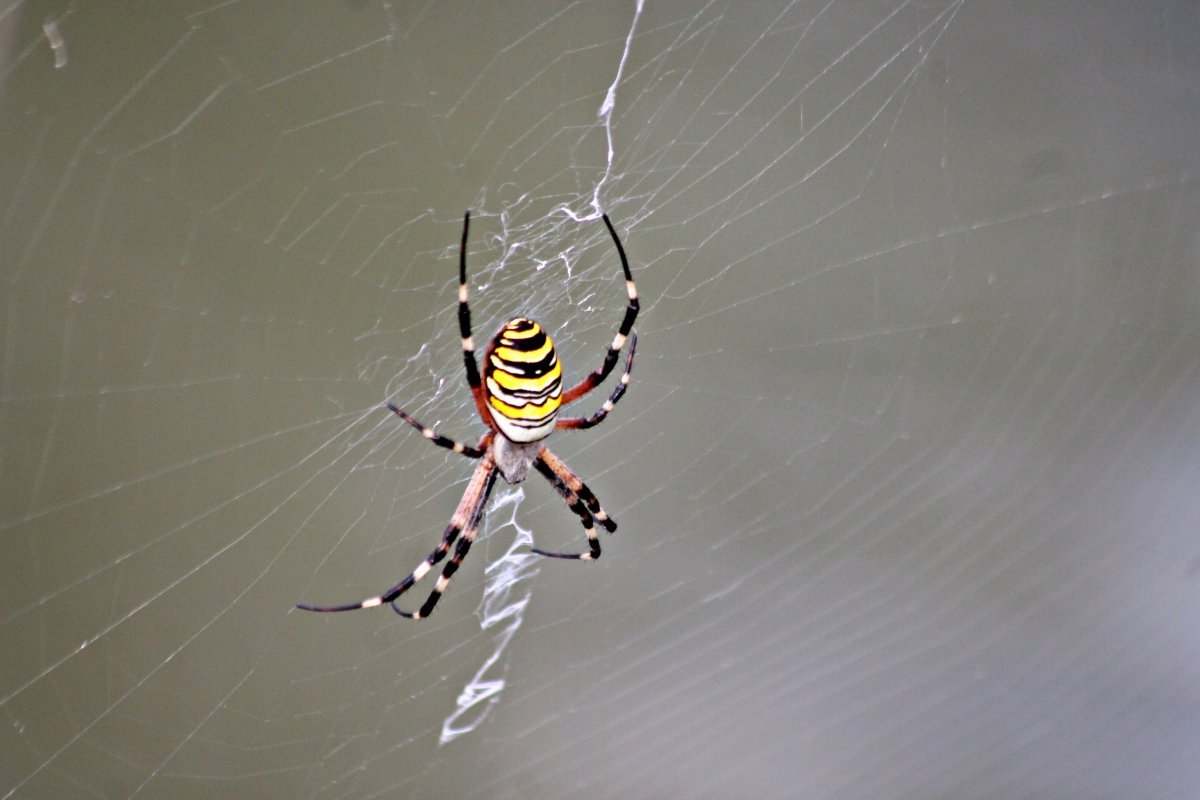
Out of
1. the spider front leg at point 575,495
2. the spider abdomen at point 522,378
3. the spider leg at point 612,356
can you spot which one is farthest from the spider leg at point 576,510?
the spider abdomen at point 522,378

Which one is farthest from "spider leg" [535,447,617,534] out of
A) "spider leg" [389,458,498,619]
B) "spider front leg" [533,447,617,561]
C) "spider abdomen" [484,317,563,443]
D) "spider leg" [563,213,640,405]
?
"spider abdomen" [484,317,563,443]

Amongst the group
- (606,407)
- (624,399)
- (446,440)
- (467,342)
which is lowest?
(446,440)

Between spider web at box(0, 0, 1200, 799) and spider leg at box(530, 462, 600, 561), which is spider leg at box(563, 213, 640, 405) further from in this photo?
spider leg at box(530, 462, 600, 561)

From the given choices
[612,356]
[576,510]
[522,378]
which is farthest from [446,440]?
[576,510]

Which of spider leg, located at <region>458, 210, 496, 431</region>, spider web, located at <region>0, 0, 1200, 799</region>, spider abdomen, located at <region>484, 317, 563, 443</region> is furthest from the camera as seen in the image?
spider web, located at <region>0, 0, 1200, 799</region>

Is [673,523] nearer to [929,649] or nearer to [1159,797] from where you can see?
[929,649]

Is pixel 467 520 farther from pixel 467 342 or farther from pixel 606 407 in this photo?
pixel 467 342

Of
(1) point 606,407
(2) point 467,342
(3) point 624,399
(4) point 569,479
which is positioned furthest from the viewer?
(3) point 624,399

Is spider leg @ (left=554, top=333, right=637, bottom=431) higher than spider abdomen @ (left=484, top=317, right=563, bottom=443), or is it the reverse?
spider leg @ (left=554, top=333, right=637, bottom=431)
